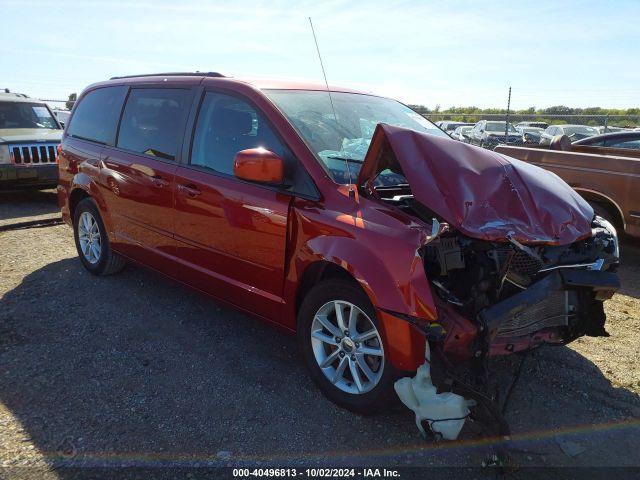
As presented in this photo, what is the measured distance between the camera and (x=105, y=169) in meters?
4.84

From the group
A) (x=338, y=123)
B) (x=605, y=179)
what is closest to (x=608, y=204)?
(x=605, y=179)

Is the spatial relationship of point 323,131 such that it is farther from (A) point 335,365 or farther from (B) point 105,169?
(B) point 105,169

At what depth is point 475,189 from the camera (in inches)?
115

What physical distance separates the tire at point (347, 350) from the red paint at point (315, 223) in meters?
0.13

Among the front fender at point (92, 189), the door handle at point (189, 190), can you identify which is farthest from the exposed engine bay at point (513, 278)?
the front fender at point (92, 189)

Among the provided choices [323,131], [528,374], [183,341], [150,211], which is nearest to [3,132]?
[150,211]

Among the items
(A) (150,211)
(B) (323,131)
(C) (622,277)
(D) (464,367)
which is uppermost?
(B) (323,131)

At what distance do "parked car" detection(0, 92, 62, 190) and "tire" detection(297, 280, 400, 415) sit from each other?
7.28m

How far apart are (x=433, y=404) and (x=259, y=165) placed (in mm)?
1622

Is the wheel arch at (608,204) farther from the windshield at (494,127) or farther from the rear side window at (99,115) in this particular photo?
the windshield at (494,127)

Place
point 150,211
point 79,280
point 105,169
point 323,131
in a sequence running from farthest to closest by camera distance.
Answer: point 79,280
point 105,169
point 150,211
point 323,131

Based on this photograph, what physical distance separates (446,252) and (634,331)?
2.47 metres

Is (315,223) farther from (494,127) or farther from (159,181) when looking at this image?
(494,127)

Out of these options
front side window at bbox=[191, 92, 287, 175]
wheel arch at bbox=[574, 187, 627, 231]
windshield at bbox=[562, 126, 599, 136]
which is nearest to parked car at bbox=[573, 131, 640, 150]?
wheel arch at bbox=[574, 187, 627, 231]
